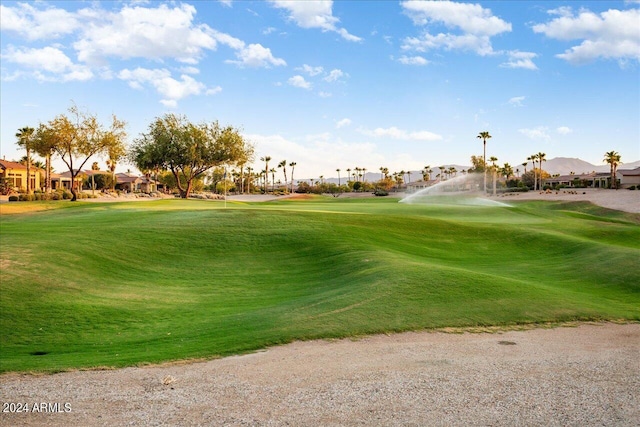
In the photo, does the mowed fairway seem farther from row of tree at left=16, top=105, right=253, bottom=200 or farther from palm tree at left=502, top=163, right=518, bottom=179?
palm tree at left=502, top=163, right=518, bottom=179

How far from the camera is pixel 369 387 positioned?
802 cm

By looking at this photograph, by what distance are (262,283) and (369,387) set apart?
10.9 meters

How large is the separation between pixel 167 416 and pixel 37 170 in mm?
108547

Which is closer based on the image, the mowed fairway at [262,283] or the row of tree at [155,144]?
the mowed fairway at [262,283]

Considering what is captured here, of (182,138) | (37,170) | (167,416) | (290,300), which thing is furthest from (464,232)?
(37,170)

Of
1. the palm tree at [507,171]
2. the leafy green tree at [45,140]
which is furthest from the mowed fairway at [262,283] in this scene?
the palm tree at [507,171]

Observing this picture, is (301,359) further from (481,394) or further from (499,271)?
(499,271)

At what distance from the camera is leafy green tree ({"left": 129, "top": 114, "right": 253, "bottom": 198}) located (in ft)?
232

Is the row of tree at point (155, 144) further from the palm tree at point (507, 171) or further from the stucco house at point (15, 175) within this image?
the palm tree at point (507, 171)

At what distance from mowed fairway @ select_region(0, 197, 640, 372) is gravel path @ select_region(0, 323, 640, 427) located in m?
1.26

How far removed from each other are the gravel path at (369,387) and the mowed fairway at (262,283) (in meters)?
1.26

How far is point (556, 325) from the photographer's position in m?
12.5

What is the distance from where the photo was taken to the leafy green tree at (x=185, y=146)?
70562 mm

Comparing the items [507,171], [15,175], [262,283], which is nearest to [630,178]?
[507,171]
